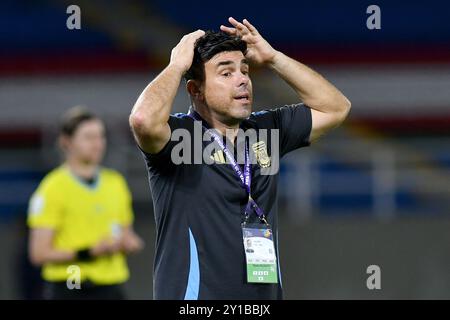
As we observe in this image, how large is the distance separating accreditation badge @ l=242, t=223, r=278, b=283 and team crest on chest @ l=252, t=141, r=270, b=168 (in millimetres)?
305

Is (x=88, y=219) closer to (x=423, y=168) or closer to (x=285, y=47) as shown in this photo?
(x=423, y=168)

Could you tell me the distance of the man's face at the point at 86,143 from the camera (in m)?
6.73

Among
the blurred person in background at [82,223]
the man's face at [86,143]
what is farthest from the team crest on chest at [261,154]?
the man's face at [86,143]

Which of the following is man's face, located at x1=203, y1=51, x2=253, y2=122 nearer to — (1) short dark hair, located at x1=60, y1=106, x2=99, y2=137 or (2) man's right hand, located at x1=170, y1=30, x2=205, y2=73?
(2) man's right hand, located at x1=170, y1=30, x2=205, y2=73

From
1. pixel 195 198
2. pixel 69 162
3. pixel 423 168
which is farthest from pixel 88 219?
pixel 423 168

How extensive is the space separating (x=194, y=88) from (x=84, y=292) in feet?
6.69

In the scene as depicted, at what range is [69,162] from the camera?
6.83m

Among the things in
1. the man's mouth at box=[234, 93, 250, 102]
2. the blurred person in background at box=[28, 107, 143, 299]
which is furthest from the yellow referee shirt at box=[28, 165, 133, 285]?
the man's mouth at box=[234, 93, 250, 102]

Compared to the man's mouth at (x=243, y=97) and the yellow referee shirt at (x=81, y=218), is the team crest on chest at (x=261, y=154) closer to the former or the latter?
the man's mouth at (x=243, y=97)

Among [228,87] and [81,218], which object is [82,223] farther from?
[228,87]

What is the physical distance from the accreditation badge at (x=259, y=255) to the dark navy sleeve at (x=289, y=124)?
1.63 feet

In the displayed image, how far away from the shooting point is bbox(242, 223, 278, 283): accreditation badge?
14.6 feet

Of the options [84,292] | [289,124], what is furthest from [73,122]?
[289,124]

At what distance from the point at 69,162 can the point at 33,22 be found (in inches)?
362
